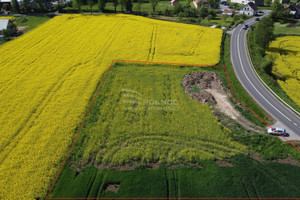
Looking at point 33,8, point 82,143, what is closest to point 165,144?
point 82,143

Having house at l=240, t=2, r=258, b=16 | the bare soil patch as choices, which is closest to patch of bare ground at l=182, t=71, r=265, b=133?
the bare soil patch

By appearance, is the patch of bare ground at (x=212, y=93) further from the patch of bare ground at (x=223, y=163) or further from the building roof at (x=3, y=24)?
the building roof at (x=3, y=24)

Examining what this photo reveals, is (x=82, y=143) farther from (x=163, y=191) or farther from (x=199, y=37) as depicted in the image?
(x=199, y=37)

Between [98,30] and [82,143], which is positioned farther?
[98,30]

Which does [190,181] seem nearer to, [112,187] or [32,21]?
[112,187]

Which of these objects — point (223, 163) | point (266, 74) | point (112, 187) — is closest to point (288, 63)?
point (266, 74)
